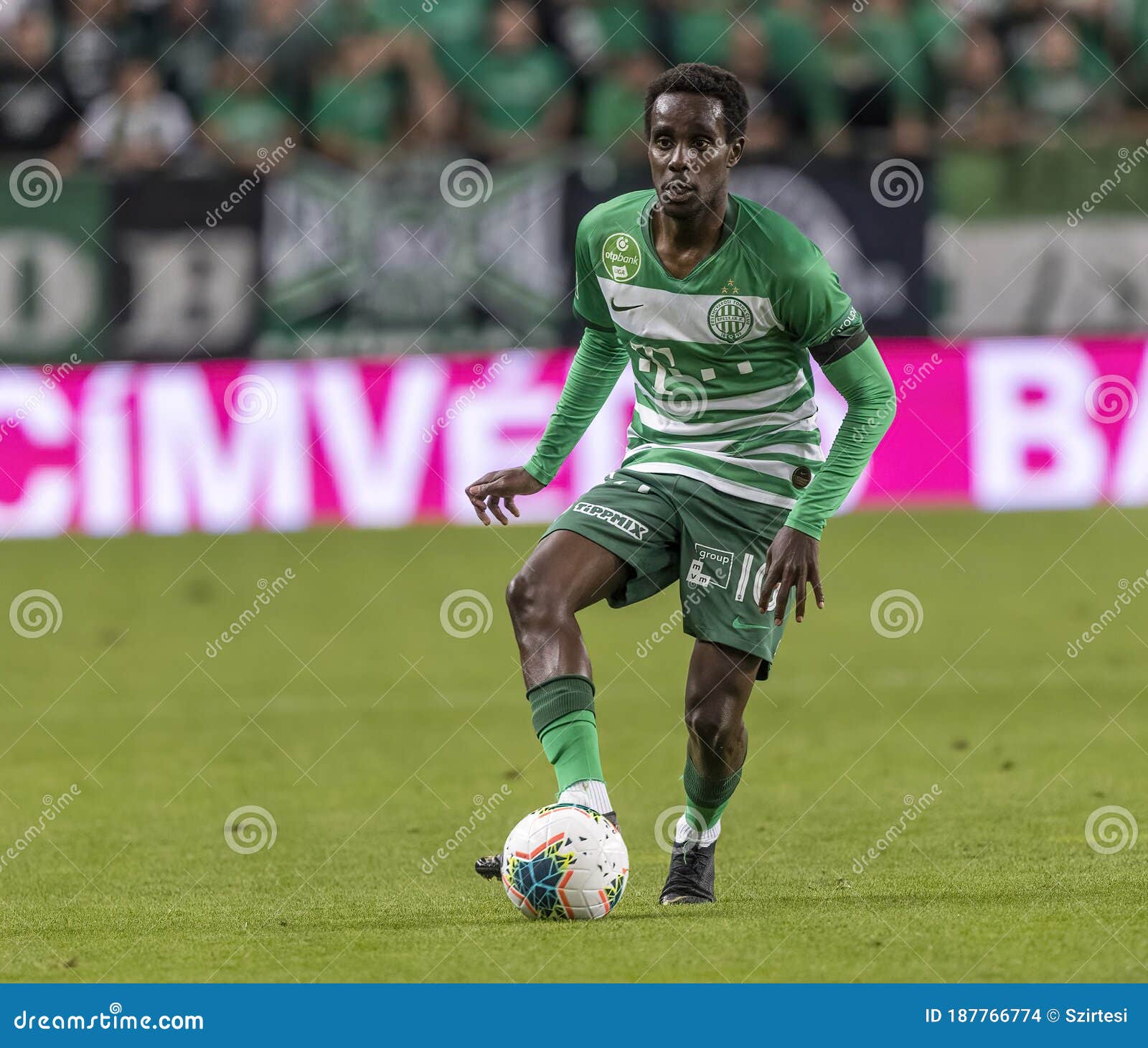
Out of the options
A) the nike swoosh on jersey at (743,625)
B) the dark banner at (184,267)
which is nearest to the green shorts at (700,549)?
the nike swoosh on jersey at (743,625)

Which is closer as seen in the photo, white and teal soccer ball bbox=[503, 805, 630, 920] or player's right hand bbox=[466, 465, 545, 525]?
white and teal soccer ball bbox=[503, 805, 630, 920]

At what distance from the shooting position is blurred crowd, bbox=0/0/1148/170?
52.6 feet

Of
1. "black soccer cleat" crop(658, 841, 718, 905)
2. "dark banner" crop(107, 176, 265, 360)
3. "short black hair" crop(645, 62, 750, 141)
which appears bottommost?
"black soccer cleat" crop(658, 841, 718, 905)

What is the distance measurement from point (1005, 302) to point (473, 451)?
13.4 ft

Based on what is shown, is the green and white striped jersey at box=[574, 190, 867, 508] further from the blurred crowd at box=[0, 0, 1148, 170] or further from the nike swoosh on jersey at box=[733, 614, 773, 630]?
the blurred crowd at box=[0, 0, 1148, 170]

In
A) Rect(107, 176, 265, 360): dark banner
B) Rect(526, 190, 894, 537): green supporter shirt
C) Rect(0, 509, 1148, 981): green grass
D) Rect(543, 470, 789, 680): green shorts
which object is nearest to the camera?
Rect(0, 509, 1148, 981): green grass

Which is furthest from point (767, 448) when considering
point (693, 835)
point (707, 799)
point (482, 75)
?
point (482, 75)

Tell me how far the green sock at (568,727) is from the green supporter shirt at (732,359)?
77 centimetres

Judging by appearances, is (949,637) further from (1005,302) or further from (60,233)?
(60,233)

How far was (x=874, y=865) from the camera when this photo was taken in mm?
6281

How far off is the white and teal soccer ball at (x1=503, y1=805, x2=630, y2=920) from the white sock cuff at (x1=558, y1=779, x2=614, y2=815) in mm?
23

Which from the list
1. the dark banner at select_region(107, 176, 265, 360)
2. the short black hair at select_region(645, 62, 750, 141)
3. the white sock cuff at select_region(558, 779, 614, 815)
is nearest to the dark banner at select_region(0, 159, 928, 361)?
the dark banner at select_region(107, 176, 265, 360)

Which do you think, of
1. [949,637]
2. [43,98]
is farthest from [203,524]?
[949,637]

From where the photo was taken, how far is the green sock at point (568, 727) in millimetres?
5469
